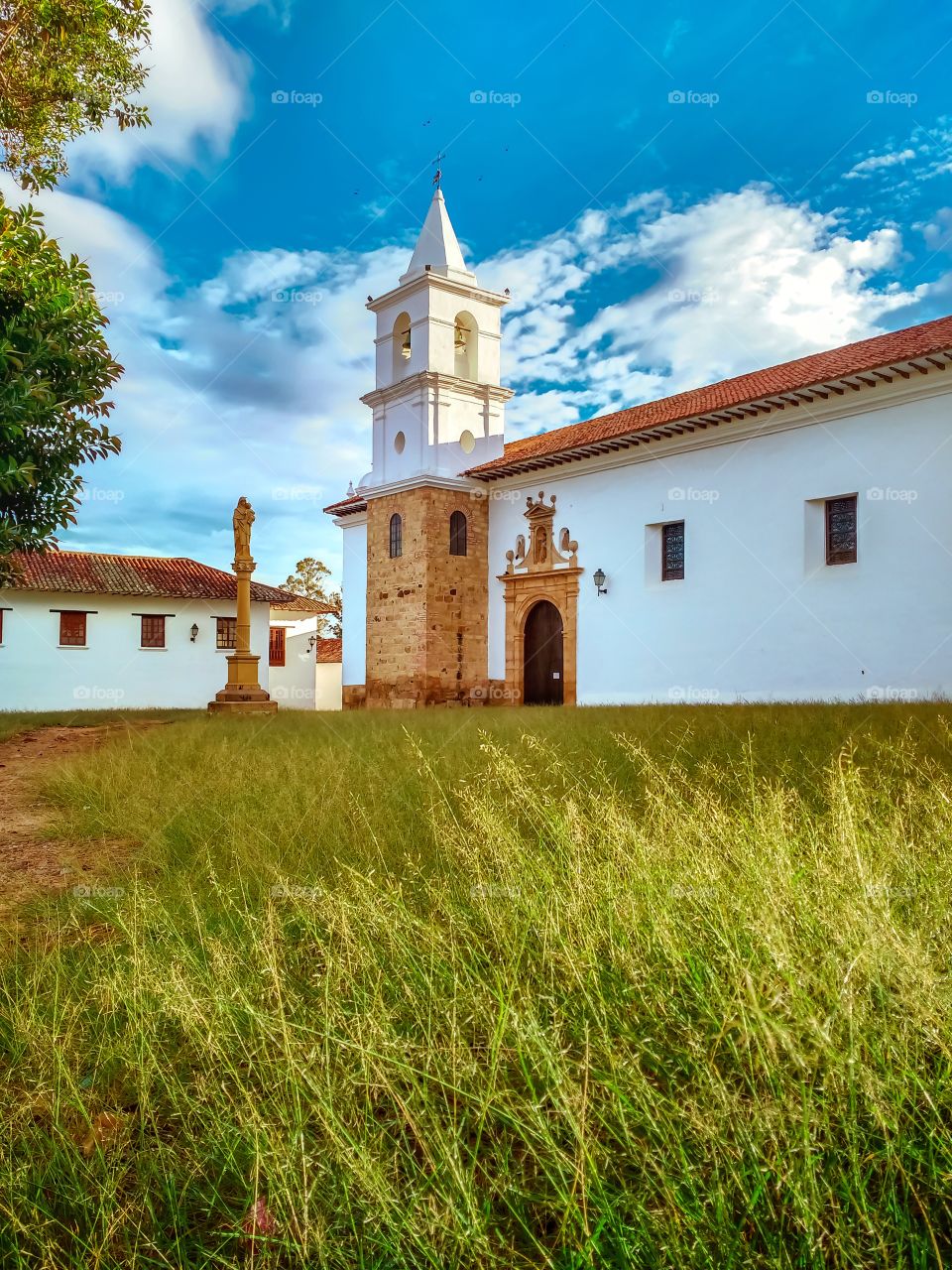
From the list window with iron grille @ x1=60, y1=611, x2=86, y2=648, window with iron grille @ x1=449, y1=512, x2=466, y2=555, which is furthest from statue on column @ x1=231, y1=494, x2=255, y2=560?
window with iron grille @ x1=60, y1=611, x2=86, y2=648

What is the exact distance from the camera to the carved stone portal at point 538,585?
1934cm

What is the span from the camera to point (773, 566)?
15.3 metres

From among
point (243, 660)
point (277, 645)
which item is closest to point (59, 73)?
point (243, 660)

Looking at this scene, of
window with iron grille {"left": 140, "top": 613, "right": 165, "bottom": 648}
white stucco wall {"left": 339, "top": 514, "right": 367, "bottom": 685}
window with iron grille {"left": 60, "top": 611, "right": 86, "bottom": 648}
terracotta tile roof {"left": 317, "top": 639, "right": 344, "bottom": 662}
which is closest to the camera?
white stucco wall {"left": 339, "top": 514, "right": 367, "bottom": 685}

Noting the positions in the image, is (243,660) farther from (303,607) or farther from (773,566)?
(303,607)

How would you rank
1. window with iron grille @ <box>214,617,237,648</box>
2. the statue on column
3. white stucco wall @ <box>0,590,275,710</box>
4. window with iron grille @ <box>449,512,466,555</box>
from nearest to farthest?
the statue on column, window with iron grille @ <box>449,512,466,555</box>, white stucco wall @ <box>0,590,275,710</box>, window with iron grille @ <box>214,617,237,648</box>

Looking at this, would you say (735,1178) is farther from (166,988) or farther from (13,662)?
(13,662)

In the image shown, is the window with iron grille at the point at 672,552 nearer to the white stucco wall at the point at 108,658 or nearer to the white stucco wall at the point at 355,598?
the white stucco wall at the point at 355,598

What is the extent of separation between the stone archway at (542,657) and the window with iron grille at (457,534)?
2.63m

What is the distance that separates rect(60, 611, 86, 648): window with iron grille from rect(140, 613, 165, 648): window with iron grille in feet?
5.75

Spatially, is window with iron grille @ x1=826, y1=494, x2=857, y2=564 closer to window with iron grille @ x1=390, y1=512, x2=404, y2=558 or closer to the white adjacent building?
window with iron grille @ x1=390, y1=512, x2=404, y2=558

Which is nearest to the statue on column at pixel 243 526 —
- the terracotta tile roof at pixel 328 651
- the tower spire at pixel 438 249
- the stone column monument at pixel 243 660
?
the stone column monument at pixel 243 660

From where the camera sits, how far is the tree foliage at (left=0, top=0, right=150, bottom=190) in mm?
8891

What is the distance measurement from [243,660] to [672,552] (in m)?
9.43
